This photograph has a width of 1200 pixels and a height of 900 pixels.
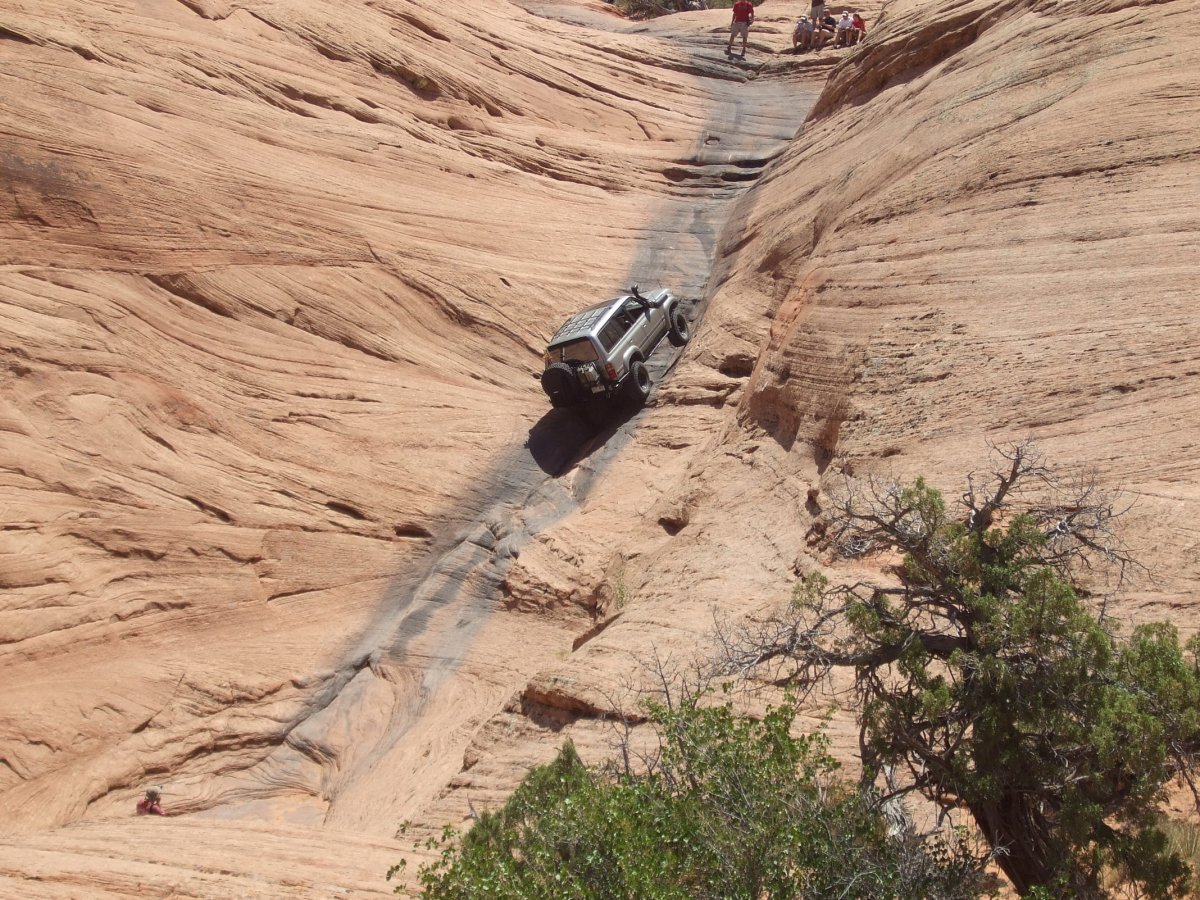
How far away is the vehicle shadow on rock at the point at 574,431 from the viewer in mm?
16125

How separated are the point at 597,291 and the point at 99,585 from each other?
32.5ft

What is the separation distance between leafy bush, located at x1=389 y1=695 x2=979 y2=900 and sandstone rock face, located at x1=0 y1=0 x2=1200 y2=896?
1.56 metres

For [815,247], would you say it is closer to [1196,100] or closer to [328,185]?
[1196,100]

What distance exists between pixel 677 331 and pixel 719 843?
1282 centimetres

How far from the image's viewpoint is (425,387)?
54.2 ft

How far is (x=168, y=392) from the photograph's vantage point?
48.2 feet

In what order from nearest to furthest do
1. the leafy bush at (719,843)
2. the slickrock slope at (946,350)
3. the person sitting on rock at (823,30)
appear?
1. the leafy bush at (719,843)
2. the slickrock slope at (946,350)
3. the person sitting on rock at (823,30)

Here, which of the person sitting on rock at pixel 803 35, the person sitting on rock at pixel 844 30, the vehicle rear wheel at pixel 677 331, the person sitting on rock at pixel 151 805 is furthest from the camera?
the person sitting on rock at pixel 803 35

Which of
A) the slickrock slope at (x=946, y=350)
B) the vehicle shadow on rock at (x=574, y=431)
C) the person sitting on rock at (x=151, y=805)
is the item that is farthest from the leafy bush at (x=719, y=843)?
the vehicle shadow on rock at (x=574, y=431)

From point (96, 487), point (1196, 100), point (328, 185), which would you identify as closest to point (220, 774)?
point (96, 487)

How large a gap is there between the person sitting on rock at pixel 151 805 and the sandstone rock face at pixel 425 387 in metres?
0.36

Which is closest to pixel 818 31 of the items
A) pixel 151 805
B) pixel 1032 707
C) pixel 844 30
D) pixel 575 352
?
pixel 844 30

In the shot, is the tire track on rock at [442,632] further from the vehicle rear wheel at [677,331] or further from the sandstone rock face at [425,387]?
the vehicle rear wheel at [677,331]

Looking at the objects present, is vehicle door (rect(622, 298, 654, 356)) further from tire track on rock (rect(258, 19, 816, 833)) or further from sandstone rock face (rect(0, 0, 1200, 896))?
sandstone rock face (rect(0, 0, 1200, 896))
